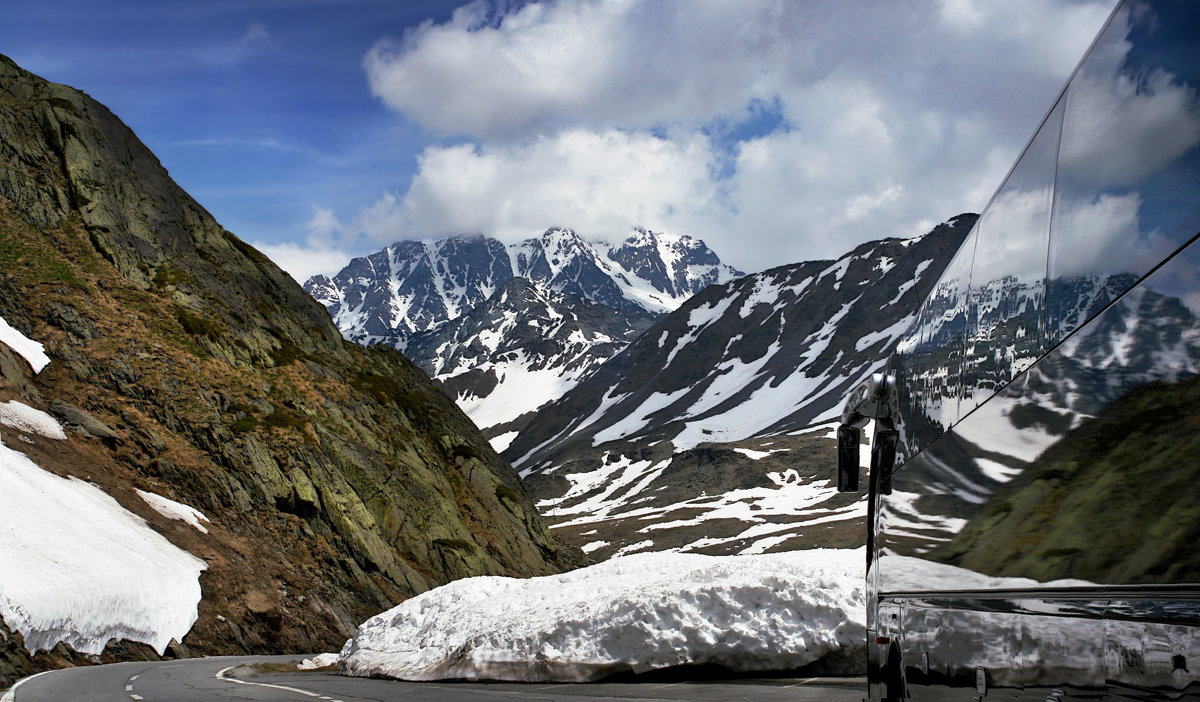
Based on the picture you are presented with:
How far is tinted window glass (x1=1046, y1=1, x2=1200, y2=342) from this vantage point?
3.22 m

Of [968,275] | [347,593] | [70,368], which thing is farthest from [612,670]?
[70,368]

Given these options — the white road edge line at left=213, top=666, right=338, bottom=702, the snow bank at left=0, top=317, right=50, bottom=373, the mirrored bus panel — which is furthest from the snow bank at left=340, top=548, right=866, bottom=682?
the snow bank at left=0, top=317, right=50, bottom=373

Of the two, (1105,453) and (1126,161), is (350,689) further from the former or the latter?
(1126,161)

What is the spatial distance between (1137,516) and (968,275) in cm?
297

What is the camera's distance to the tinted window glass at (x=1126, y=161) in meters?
3.22

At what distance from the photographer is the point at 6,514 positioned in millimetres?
30359

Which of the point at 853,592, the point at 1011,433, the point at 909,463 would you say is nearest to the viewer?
the point at 1011,433

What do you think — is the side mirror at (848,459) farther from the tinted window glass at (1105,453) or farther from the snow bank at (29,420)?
the snow bank at (29,420)

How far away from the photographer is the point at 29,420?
134 ft

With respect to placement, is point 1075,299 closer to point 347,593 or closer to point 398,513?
point 347,593

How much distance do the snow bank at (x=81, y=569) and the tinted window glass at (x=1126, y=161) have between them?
2815 centimetres

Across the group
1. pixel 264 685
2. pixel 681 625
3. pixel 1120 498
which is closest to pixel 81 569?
pixel 264 685

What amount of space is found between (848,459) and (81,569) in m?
29.2

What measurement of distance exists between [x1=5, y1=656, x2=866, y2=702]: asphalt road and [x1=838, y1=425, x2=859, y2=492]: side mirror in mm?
3687
